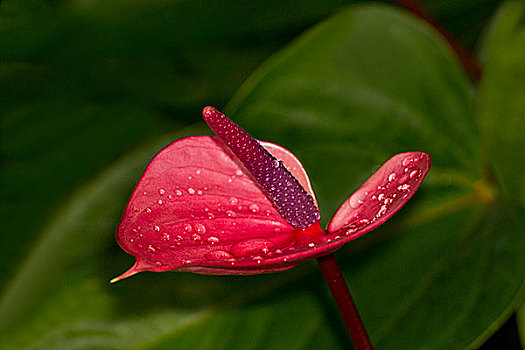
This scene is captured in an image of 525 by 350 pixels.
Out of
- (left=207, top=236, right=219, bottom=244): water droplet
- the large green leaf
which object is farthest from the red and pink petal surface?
Answer: the large green leaf

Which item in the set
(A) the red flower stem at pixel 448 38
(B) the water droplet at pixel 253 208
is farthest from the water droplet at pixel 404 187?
(A) the red flower stem at pixel 448 38

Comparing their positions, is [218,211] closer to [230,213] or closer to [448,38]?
[230,213]

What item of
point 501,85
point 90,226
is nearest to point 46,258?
point 90,226

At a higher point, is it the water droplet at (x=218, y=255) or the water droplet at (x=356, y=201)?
the water droplet at (x=218, y=255)

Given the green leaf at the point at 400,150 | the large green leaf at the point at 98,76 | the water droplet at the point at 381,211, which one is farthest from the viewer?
the large green leaf at the point at 98,76

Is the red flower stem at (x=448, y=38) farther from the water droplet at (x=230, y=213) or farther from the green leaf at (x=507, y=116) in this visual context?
the water droplet at (x=230, y=213)

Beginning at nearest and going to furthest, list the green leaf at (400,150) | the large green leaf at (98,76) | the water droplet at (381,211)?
the water droplet at (381,211) → the green leaf at (400,150) → the large green leaf at (98,76)

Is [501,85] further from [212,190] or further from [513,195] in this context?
[212,190]

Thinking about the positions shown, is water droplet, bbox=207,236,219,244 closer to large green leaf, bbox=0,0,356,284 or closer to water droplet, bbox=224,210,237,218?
water droplet, bbox=224,210,237,218
